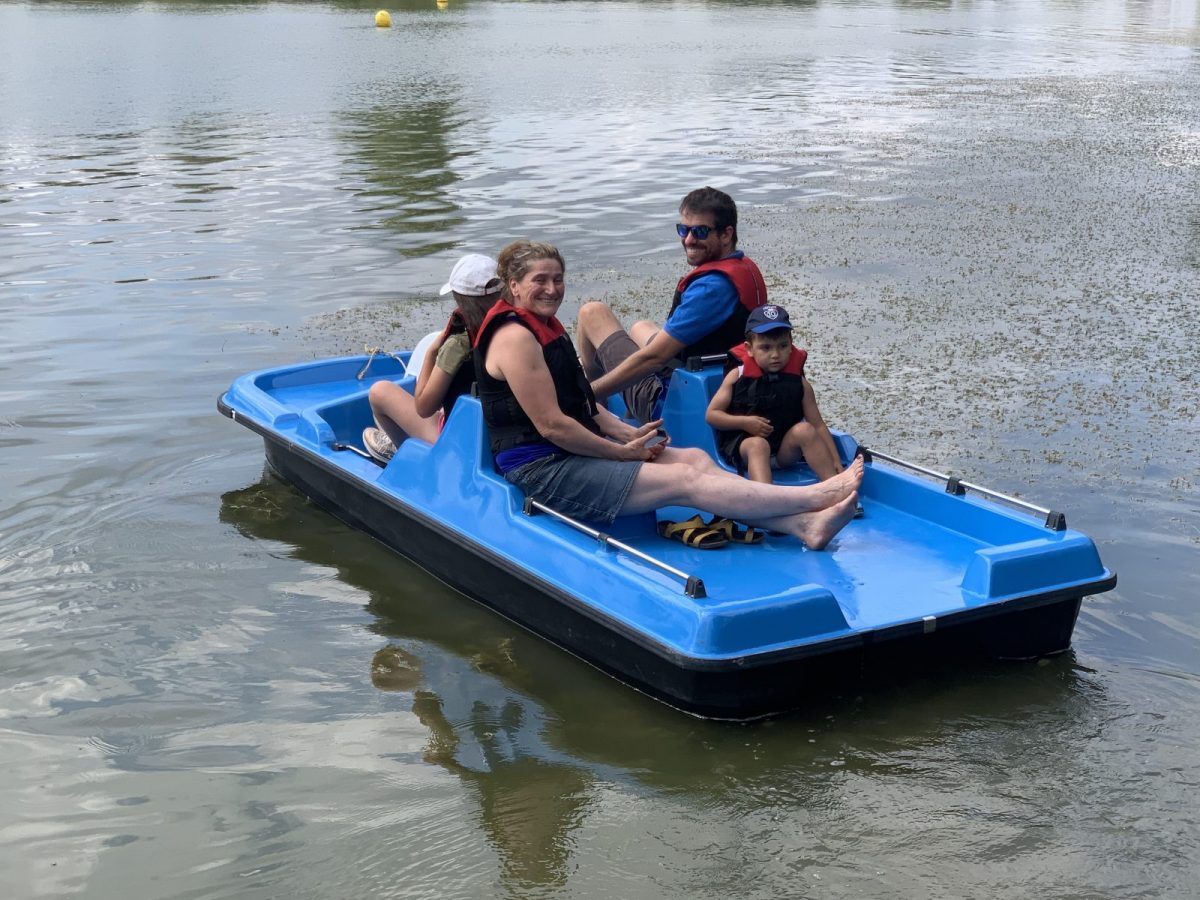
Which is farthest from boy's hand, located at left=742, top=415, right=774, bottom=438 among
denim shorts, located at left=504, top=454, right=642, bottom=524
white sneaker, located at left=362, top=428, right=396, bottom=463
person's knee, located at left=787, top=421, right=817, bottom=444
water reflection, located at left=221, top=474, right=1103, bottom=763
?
white sneaker, located at left=362, top=428, right=396, bottom=463

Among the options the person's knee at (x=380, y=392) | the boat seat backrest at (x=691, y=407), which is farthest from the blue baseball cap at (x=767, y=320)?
the person's knee at (x=380, y=392)

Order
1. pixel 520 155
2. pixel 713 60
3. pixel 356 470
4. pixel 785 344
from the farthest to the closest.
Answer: pixel 713 60
pixel 520 155
pixel 356 470
pixel 785 344

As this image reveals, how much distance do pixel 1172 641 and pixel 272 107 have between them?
19.6 m

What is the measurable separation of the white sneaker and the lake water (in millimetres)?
416

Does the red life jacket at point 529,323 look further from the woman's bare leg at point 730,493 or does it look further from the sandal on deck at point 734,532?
the sandal on deck at point 734,532

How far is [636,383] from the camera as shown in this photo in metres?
6.23

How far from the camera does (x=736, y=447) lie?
18.9 ft

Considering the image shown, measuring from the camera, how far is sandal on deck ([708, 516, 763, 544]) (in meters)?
5.29

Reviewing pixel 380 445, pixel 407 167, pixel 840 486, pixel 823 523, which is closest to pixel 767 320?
pixel 840 486

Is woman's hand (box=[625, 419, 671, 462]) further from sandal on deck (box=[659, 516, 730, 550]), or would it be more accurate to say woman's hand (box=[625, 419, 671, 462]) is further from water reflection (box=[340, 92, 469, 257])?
water reflection (box=[340, 92, 469, 257])

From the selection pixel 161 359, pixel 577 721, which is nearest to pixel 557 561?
pixel 577 721

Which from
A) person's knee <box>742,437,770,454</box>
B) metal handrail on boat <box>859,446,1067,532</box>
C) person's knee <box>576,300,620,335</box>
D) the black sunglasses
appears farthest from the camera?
person's knee <box>576,300,620,335</box>

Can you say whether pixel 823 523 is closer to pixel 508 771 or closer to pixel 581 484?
pixel 581 484

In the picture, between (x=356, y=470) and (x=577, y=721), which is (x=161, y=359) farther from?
(x=577, y=721)
